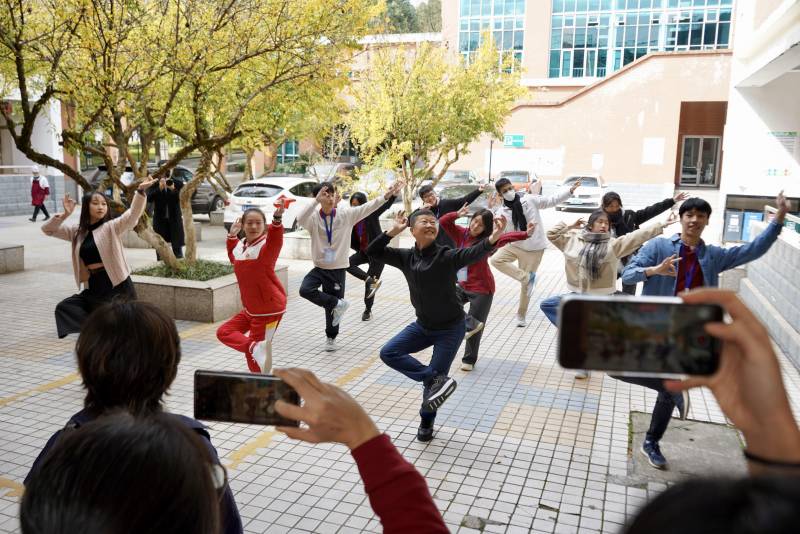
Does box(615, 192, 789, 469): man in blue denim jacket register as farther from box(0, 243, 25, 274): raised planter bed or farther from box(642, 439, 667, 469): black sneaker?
box(0, 243, 25, 274): raised planter bed

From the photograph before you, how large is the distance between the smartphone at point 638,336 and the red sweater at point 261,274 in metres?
4.56

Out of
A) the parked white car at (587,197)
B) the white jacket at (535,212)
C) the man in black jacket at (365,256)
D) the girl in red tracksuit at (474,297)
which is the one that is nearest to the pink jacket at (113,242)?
the girl in red tracksuit at (474,297)

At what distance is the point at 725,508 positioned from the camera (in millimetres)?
772

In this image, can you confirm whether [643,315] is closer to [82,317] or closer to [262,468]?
[262,468]

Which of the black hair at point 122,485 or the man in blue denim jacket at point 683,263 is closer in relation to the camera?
the black hair at point 122,485

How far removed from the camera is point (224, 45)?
842 centimetres

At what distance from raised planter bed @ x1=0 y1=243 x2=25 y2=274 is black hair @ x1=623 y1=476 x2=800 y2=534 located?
1277cm

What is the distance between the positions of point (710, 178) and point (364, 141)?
24965 mm

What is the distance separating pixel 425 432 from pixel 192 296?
446cm

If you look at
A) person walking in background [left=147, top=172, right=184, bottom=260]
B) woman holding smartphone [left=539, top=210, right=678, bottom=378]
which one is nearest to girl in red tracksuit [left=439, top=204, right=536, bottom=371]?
woman holding smartphone [left=539, top=210, right=678, bottom=378]

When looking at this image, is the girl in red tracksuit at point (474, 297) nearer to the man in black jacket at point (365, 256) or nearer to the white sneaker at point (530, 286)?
the white sneaker at point (530, 286)

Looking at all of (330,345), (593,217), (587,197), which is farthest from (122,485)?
(587,197)

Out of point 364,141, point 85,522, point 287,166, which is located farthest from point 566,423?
point 287,166

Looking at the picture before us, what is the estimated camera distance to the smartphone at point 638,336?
51.9 inches
